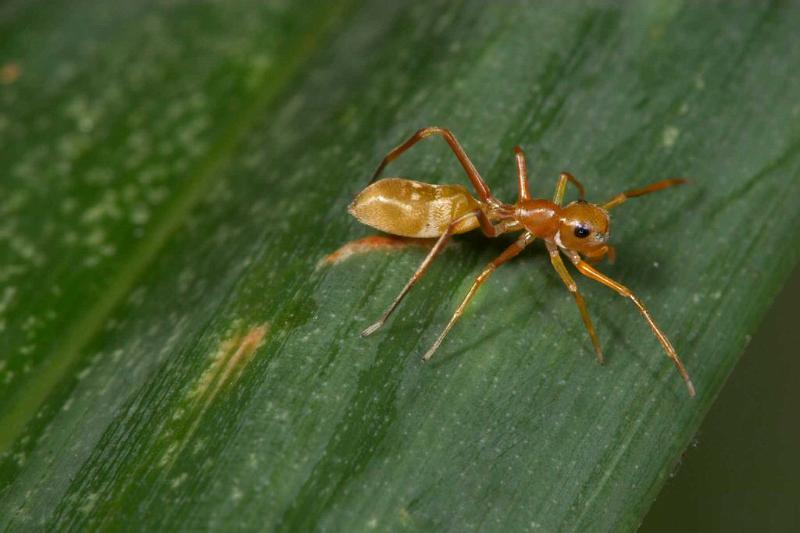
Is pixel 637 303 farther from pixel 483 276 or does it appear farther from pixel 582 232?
pixel 483 276

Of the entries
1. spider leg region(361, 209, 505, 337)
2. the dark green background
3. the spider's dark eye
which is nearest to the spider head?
the spider's dark eye

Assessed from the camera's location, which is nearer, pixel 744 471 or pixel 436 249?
pixel 436 249

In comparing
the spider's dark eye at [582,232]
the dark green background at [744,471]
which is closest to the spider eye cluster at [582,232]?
the spider's dark eye at [582,232]

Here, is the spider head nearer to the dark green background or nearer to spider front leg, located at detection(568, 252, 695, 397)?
spider front leg, located at detection(568, 252, 695, 397)

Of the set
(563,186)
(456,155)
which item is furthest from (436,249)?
(563,186)

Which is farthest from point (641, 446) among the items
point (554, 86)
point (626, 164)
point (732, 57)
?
point (732, 57)

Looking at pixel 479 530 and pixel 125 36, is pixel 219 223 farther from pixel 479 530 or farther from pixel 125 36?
pixel 479 530

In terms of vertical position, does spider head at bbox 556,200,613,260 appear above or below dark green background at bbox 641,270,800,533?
above
